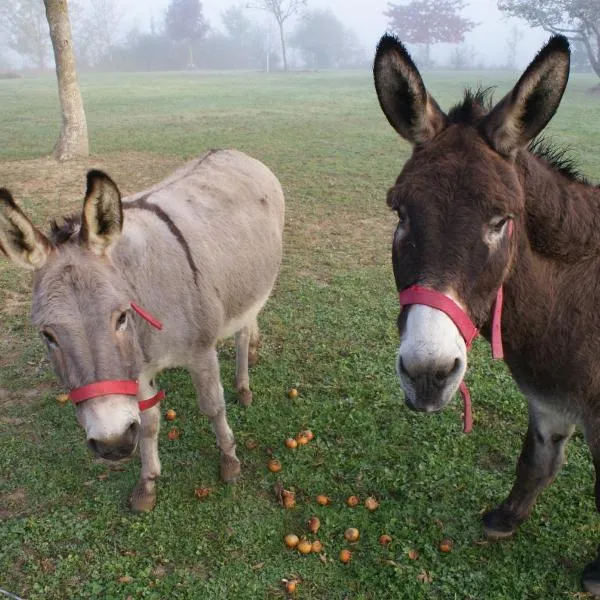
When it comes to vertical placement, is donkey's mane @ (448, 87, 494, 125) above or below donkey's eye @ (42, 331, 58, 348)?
above

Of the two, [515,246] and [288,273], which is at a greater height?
[515,246]

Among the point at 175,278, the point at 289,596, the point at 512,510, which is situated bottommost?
the point at 289,596

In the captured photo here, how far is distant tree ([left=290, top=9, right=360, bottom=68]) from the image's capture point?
75000 mm

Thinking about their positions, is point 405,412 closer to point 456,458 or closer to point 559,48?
point 456,458

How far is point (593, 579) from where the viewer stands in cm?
275

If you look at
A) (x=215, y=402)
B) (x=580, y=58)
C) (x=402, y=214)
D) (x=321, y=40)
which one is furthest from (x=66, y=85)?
(x=321, y=40)

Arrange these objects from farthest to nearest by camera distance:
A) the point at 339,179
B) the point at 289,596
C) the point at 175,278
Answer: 1. the point at 339,179
2. the point at 175,278
3. the point at 289,596

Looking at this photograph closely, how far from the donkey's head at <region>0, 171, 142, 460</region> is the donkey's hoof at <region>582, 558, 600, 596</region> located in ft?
8.20

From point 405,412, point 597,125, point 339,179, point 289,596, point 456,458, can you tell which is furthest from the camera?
point 597,125

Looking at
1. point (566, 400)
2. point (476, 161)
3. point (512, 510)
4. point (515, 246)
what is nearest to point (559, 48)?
point (476, 161)

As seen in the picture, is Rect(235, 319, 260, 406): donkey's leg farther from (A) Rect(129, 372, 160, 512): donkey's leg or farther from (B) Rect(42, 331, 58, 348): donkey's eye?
(B) Rect(42, 331, 58, 348): donkey's eye

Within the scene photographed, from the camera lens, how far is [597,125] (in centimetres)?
1692

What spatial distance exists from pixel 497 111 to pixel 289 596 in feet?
8.59

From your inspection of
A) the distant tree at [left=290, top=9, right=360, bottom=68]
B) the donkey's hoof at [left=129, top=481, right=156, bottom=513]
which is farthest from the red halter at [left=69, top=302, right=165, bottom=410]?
the distant tree at [left=290, top=9, right=360, bottom=68]
